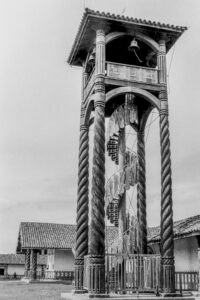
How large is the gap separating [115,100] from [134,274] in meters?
7.10

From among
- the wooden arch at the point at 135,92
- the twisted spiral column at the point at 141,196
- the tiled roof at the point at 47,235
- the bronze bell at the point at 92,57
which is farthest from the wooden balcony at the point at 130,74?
the tiled roof at the point at 47,235

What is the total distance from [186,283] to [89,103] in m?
8.45

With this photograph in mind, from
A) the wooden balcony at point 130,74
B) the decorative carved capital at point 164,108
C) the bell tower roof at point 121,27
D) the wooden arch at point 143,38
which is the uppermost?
the bell tower roof at point 121,27

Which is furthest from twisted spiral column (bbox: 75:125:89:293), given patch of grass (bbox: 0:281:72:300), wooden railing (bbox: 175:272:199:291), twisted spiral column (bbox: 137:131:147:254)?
wooden railing (bbox: 175:272:199:291)

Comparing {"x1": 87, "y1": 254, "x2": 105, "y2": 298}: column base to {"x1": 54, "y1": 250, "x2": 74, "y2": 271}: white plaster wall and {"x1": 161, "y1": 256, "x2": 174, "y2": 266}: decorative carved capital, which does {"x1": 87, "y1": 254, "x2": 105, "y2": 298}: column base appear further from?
{"x1": 54, "y1": 250, "x2": 74, "y2": 271}: white plaster wall

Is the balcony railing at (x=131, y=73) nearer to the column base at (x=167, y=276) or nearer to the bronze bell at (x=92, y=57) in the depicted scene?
the bronze bell at (x=92, y=57)

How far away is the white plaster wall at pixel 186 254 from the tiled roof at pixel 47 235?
17.4m

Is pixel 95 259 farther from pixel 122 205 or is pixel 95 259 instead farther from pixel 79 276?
pixel 122 205

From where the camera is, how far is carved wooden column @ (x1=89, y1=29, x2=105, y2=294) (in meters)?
13.1

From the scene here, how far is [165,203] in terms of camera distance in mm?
14211

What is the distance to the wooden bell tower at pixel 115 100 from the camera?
44.9 feet

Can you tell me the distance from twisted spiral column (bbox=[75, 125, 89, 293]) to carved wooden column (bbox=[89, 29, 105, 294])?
65.1 inches

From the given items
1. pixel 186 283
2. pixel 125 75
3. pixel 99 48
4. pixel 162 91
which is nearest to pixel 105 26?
pixel 99 48

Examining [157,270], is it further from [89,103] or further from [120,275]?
[89,103]
